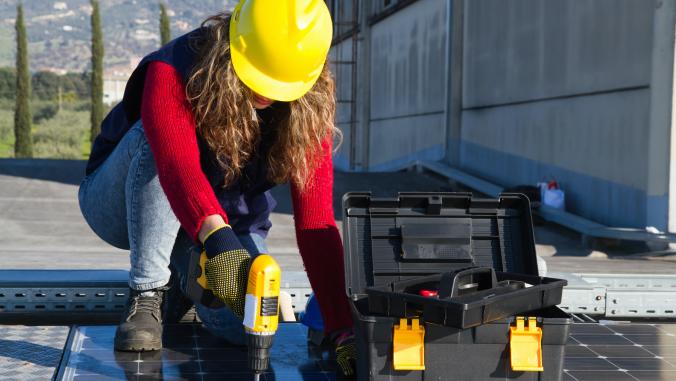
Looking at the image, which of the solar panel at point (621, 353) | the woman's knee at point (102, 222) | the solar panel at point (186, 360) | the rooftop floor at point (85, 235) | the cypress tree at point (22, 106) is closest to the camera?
the solar panel at point (186, 360)

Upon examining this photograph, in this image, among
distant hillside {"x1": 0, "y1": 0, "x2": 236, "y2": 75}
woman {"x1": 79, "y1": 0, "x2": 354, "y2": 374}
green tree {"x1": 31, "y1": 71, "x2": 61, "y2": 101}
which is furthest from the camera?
distant hillside {"x1": 0, "y1": 0, "x2": 236, "y2": 75}

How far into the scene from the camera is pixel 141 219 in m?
2.77

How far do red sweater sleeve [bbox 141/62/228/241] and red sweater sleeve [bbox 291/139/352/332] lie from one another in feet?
1.45

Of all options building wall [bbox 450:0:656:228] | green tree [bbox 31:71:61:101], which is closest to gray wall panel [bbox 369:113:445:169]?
building wall [bbox 450:0:656:228]

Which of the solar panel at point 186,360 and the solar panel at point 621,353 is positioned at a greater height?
the solar panel at point 186,360

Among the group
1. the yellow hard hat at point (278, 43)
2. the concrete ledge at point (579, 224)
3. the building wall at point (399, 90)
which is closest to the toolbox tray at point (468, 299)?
the yellow hard hat at point (278, 43)

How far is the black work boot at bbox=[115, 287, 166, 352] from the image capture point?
2770mm

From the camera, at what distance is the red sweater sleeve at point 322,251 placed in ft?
9.27

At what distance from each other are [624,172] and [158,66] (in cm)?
776

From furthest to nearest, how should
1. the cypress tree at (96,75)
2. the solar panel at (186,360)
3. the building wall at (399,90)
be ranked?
the cypress tree at (96,75) < the building wall at (399,90) < the solar panel at (186,360)

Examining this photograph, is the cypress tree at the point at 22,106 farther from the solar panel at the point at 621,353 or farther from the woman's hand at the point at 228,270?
the woman's hand at the point at 228,270

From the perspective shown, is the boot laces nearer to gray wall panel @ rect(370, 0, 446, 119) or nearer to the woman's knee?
the woman's knee

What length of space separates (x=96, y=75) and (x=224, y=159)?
36.7 metres

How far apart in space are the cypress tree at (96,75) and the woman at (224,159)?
33.8 metres
